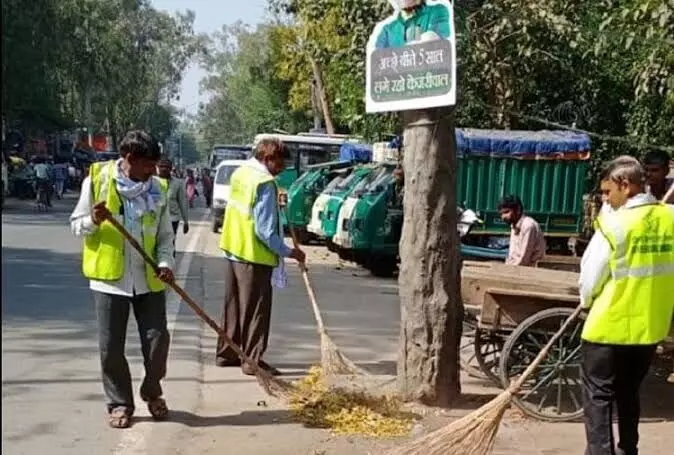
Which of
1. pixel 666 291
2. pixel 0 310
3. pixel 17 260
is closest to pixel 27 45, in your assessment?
pixel 17 260

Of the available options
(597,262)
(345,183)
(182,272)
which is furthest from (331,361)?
(345,183)

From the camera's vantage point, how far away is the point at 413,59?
20.6 feet

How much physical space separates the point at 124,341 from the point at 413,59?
2480mm

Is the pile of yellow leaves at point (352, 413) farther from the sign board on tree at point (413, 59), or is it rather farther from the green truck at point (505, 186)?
the green truck at point (505, 186)

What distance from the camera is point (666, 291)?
4.86 metres

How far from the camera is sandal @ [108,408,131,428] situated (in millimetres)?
5883

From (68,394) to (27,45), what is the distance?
2654 cm

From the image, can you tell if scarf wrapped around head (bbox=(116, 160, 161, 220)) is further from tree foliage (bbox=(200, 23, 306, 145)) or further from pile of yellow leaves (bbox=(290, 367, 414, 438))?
tree foliage (bbox=(200, 23, 306, 145))

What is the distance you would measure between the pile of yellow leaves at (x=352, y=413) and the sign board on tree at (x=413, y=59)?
→ 1.89 meters

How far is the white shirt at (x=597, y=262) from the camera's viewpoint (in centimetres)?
477

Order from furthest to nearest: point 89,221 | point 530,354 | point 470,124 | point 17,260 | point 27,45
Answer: point 27,45, point 470,124, point 17,260, point 530,354, point 89,221

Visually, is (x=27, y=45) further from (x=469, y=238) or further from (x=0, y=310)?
(x=0, y=310)

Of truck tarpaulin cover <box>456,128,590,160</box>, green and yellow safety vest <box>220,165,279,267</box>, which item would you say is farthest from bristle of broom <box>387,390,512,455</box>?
truck tarpaulin cover <box>456,128,590,160</box>

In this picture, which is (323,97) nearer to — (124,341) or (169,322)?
(169,322)
